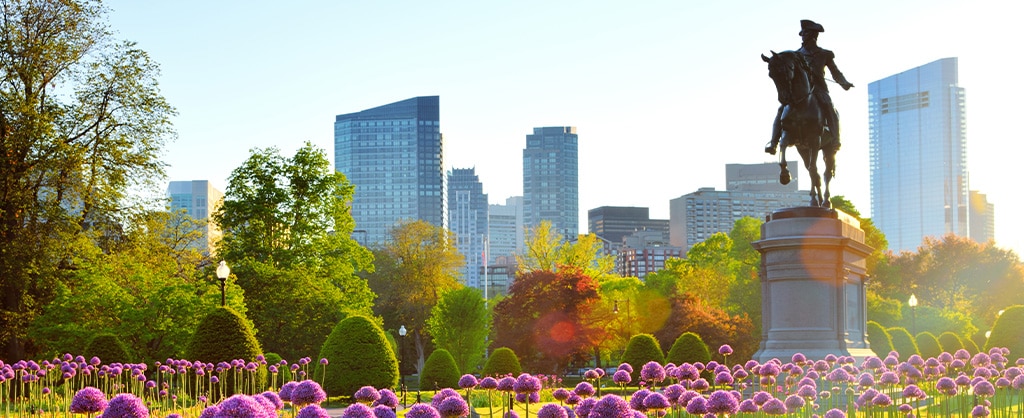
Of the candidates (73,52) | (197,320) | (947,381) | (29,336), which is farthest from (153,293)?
(947,381)

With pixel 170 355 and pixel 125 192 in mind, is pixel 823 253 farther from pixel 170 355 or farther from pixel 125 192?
pixel 125 192

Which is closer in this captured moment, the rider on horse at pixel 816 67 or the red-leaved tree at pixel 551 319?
the rider on horse at pixel 816 67

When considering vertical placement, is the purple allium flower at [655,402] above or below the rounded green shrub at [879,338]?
above

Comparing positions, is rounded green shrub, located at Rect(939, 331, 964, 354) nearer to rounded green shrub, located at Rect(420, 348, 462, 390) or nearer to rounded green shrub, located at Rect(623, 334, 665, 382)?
rounded green shrub, located at Rect(623, 334, 665, 382)

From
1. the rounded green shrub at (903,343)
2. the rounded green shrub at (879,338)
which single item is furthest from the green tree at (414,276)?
the rounded green shrub at (879,338)

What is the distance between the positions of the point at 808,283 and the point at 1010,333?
592 inches

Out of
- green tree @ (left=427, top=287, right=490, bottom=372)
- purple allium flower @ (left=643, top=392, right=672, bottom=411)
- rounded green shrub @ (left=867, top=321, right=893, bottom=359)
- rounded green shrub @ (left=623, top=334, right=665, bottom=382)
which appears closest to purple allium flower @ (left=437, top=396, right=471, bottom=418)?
purple allium flower @ (left=643, top=392, right=672, bottom=411)

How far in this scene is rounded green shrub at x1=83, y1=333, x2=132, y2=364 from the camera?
3014 cm

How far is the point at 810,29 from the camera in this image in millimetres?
→ 21250

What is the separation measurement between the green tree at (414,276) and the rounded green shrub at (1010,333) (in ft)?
171

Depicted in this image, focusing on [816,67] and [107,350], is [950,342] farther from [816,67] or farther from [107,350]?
[107,350]

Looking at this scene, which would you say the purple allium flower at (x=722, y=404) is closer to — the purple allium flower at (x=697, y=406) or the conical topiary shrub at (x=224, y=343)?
the purple allium flower at (x=697, y=406)

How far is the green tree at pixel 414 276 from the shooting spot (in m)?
84.6

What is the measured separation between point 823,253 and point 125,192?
87.4 feet
